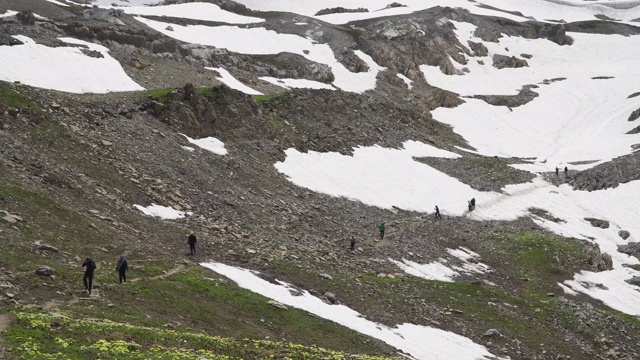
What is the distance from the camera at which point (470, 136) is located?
106 meters

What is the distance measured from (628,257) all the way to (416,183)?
24.1m

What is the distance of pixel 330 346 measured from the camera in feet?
99.3

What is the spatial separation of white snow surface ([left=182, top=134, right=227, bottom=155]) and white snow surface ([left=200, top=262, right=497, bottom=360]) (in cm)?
2288

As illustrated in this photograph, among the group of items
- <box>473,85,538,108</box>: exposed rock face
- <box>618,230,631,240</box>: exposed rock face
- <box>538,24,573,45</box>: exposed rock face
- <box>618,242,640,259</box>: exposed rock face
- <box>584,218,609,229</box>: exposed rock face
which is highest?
<box>538,24,573,45</box>: exposed rock face

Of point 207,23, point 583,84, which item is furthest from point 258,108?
point 583,84

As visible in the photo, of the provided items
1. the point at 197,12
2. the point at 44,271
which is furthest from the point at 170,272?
the point at 197,12

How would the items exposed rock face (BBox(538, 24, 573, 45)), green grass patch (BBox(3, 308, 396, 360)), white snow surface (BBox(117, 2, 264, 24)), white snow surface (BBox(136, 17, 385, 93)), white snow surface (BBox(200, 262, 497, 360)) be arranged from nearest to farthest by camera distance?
green grass patch (BBox(3, 308, 396, 360)), white snow surface (BBox(200, 262, 497, 360)), white snow surface (BBox(136, 17, 385, 93)), white snow surface (BBox(117, 2, 264, 24)), exposed rock face (BBox(538, 24, 573, 45))

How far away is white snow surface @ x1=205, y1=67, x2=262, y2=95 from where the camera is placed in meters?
82.3

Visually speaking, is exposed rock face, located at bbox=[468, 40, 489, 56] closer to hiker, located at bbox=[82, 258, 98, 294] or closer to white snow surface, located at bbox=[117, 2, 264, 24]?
white snow surface, located at bbox=[117, 2, 264, 24]

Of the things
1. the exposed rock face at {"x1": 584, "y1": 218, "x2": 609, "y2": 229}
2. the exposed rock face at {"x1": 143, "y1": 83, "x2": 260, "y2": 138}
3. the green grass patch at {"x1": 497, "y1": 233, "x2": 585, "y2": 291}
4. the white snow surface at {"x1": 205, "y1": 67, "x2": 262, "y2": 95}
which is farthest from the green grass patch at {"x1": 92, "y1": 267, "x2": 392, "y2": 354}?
the white snow surface at {"x1": 205, "y1": 67, "x2": 262, "y2": 95}

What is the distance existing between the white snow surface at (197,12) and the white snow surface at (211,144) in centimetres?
6420

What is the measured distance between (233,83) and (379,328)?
5583 centimetres

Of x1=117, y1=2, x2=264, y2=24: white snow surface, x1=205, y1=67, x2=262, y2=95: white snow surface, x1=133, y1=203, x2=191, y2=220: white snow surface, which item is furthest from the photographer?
x1=117, y1=2, x2=264, y2=24: white snow surface

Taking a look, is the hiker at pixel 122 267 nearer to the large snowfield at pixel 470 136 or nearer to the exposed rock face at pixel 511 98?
the large snowfield at pixel 470 136
